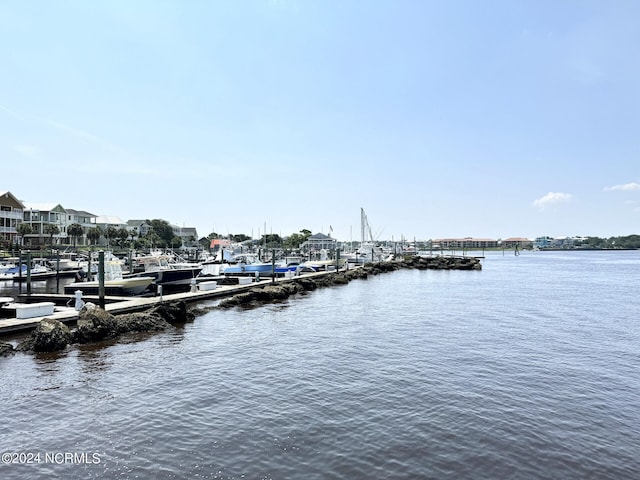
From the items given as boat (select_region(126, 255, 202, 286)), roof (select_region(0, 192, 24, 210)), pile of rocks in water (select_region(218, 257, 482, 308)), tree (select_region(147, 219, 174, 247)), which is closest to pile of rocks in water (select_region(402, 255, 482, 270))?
pile of rocks in water (select_region(218, 257, 482, 308))

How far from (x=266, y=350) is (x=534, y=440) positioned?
12401 millimetres

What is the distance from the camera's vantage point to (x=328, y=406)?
1307 cm

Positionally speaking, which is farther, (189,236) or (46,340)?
(189,236)

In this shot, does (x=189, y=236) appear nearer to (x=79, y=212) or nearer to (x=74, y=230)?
(x=79, y=212)

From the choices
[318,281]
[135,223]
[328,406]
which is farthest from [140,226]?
[328,406]

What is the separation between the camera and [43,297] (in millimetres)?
31719

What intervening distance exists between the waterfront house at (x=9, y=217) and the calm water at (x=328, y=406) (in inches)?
3545

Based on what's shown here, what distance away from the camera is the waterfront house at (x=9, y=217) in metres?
89.9

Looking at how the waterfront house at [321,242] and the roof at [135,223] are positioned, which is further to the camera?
the waterfront house at [321,242]

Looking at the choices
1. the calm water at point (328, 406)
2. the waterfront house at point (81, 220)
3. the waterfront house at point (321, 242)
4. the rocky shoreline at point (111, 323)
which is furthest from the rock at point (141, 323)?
the waterfront house at point (321, 242)

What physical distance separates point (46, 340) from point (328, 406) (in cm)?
1388

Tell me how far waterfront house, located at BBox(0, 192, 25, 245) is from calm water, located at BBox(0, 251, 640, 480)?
295 feet

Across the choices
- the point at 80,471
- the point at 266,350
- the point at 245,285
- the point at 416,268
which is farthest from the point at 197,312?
the point at 416,268

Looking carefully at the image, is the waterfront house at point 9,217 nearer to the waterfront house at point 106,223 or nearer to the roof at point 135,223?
the waterfront house at point 106,223
